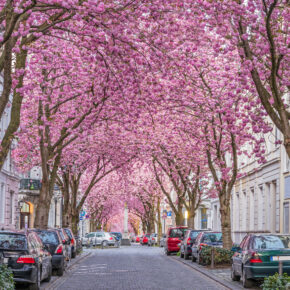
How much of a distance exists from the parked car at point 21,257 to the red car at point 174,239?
939 inches

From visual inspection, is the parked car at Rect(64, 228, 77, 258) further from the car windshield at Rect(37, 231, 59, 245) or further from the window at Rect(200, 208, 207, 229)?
the window at Rect(200, 208, 207, 229)

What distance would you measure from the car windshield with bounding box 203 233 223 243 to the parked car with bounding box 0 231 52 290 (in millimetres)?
13152

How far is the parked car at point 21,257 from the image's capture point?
1455 cm

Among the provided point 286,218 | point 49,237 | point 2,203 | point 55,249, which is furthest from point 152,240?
point 55,249

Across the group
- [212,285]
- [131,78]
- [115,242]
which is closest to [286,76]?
[131,78]

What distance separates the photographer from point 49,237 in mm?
21094

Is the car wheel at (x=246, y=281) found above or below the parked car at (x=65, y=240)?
below

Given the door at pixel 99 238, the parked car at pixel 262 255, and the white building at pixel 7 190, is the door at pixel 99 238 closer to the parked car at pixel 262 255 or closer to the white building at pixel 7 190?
the white building at pixel 7 190

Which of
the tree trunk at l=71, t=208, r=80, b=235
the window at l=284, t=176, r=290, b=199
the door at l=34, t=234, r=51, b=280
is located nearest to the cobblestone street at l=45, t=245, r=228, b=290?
the door at l=34, t=234, r=51, b=280

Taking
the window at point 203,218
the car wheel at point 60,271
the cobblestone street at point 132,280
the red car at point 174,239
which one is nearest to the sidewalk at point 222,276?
the cobblestone street at point 132,280

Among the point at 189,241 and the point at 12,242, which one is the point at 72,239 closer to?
the point at 189,241

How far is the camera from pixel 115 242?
194 feet

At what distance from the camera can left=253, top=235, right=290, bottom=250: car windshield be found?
52.2ft

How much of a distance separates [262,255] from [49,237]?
7.84 metres
